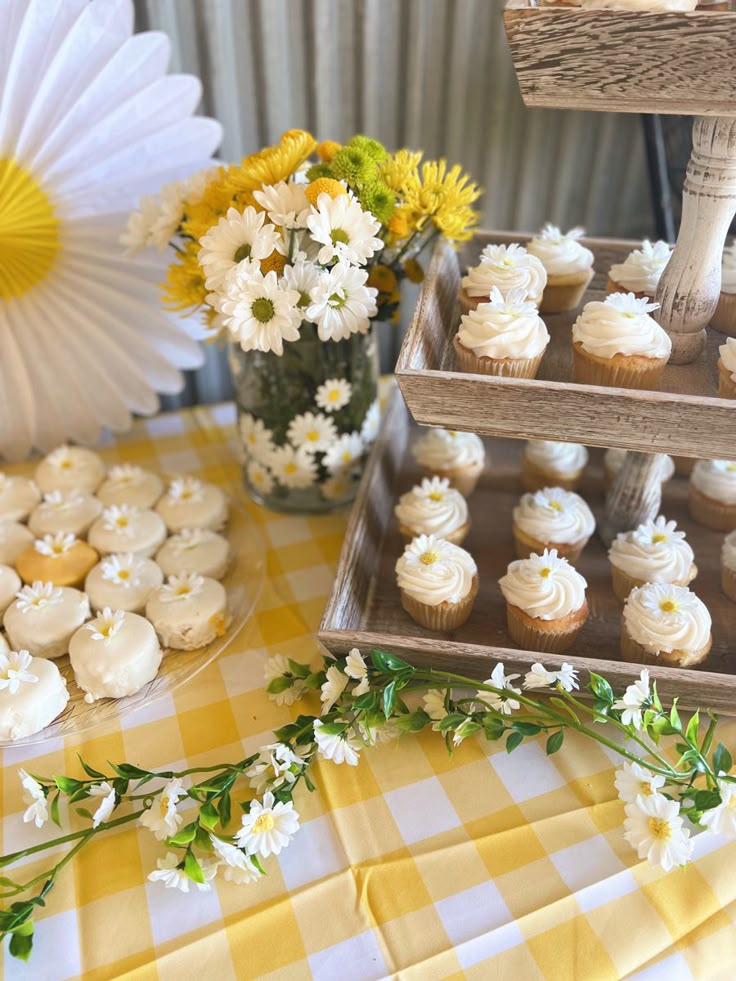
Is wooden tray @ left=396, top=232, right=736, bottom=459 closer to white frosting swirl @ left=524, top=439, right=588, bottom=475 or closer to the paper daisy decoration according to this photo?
white frosting swirl @ left=524, top=439, right=588, bottom=475

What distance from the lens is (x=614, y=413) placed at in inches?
26.8

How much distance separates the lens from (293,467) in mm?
1024

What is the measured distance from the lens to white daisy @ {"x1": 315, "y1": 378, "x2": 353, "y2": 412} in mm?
951

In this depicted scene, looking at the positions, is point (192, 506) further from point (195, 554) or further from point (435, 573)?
point (435, 573)

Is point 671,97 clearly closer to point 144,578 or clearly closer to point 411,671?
point 411,671

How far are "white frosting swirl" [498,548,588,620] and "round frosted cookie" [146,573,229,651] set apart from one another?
0.34m

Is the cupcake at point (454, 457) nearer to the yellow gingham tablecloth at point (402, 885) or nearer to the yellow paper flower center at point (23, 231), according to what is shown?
the yellow gingham tablecloth at point (402, 885)

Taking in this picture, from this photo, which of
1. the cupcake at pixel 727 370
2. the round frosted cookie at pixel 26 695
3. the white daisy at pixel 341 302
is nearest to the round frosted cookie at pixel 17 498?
the round frosted cookie at pixel 26 695

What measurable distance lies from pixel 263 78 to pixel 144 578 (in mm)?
757

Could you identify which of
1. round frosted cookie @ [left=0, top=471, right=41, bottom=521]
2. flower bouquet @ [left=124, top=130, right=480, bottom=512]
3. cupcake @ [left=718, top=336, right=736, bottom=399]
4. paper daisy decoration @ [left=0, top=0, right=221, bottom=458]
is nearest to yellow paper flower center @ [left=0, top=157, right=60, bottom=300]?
paper daisy decoration @ [left=0, top=0, right=221, bottom=458]

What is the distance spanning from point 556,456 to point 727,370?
33 cm

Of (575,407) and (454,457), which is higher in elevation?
(575,407)

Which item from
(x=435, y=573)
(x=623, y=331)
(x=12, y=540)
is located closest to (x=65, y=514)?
(x=12, y=540)

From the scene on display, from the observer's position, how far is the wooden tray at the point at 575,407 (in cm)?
67
